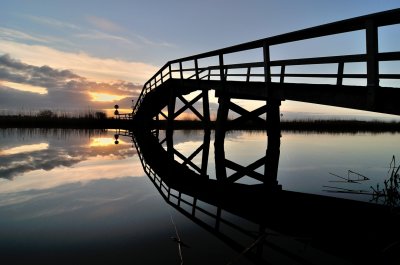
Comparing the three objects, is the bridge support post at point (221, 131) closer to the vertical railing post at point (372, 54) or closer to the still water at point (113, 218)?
the still water at point (113, 218)

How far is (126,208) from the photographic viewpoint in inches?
245

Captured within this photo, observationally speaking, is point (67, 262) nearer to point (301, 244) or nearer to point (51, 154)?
point (301, 244)

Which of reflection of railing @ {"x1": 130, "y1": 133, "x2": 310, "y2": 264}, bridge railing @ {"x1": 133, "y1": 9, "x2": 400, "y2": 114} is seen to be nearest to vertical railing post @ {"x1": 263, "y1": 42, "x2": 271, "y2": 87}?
bridge railing @ {"x1": 133, "y1": 9, "x2": 400, "y2": 114}

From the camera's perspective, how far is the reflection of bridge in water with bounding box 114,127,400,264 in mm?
3904

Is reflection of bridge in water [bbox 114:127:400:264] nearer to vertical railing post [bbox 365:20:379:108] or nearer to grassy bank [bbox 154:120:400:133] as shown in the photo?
vertical railing post [bbox 365:20:379:108]

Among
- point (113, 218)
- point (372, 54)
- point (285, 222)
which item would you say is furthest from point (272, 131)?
point (113, 218)

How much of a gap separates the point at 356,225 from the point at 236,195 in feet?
8.57

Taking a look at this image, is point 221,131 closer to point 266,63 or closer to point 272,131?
point 272,131

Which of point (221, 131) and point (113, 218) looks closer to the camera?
point (113, 218)

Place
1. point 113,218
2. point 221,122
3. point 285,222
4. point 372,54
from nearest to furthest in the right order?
point 285,222 < point 372,54 < point 113,218 < point 221,122

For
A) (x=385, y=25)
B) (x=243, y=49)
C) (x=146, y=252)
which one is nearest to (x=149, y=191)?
(x=146, y=252)

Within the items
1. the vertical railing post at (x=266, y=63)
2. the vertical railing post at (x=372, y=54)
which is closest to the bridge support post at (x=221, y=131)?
the vertical railing post at (x=266, y=63)

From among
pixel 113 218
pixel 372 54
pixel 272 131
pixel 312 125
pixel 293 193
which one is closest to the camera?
pixel 372 54

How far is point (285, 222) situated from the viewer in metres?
5.18
